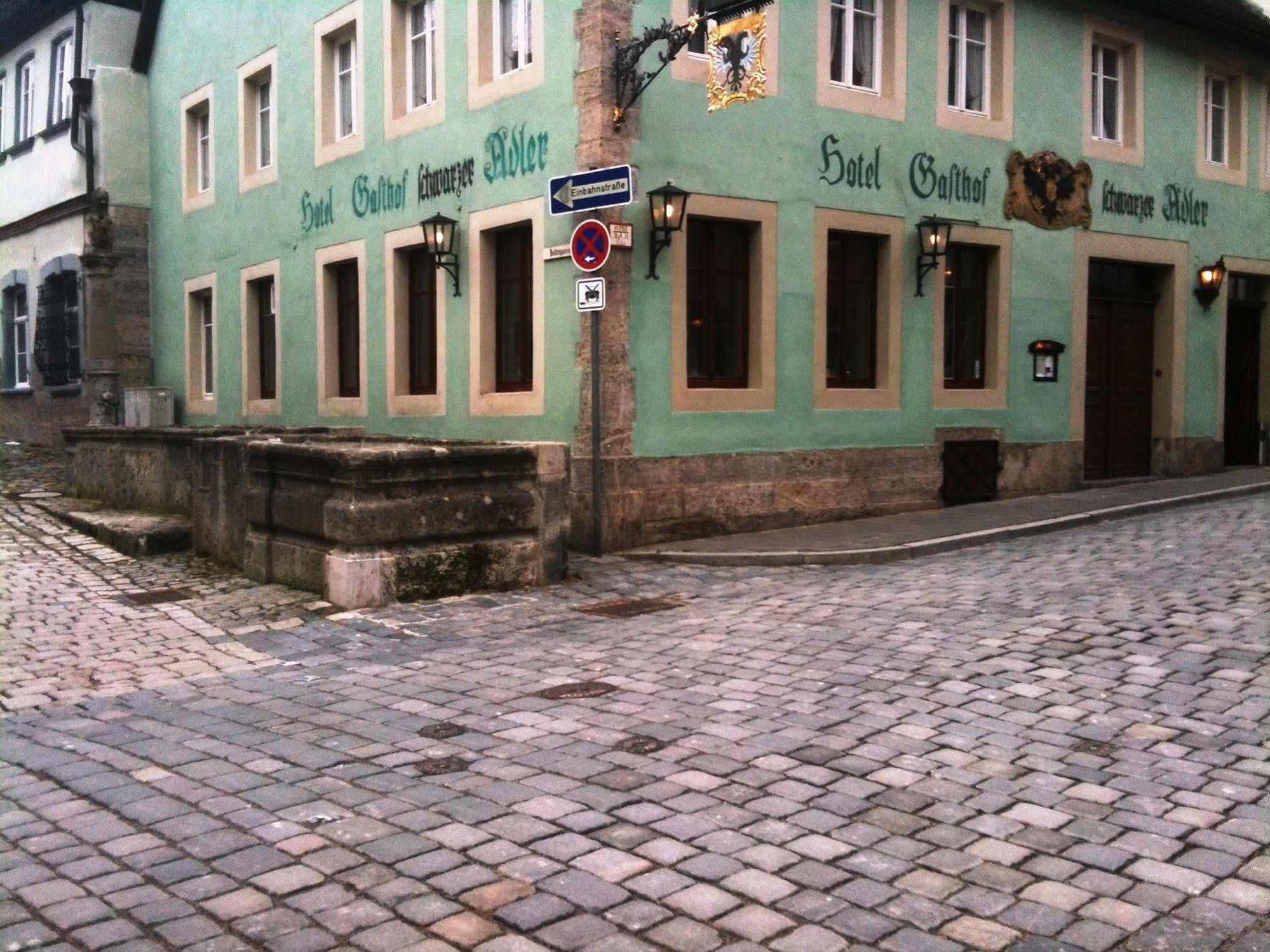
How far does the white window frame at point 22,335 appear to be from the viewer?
25.8 meters

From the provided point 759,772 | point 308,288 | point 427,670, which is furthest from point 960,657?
point 308,288

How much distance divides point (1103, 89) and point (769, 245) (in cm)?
689

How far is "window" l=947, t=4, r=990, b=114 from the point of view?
1461 cm

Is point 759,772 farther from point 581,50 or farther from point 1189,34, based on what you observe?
point 1189,34

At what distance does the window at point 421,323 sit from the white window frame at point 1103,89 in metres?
8.96

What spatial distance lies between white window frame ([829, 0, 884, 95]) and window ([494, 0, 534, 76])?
10.7 feet

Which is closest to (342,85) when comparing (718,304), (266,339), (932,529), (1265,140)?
(266,339)

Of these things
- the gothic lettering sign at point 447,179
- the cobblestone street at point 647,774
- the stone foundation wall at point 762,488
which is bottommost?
the cobblestone street at point 647,774

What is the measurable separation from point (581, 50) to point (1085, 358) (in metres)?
8.27

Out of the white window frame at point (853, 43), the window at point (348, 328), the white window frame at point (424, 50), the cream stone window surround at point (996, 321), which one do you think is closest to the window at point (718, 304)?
the white window frame at point (853, 43)

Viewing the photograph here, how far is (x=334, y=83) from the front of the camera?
16625 mm

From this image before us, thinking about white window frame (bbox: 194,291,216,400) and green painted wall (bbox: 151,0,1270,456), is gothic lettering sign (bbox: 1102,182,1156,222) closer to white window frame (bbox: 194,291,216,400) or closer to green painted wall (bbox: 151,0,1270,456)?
green painted wall (bbox: 151,0,1270,456)

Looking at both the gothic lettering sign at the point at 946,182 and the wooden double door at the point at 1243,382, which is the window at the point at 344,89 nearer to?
the gothic lettering sign at the point at 946,182

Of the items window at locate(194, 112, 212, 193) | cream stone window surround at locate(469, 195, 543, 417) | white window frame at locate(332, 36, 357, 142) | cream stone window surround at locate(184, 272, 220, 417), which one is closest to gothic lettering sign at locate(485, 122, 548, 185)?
cream stone window surround at locate(469, 195, 543, 417)
